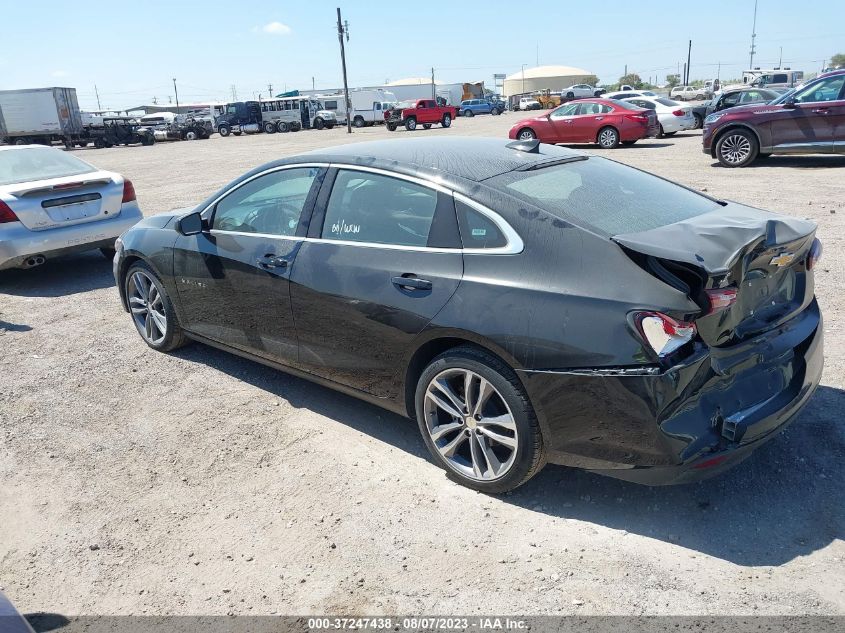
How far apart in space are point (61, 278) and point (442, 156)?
6.19 meters

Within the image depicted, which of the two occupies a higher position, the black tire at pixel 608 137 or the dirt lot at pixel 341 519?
the black tire at pixel 608 137

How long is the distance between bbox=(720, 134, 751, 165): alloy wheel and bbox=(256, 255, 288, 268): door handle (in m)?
12.9

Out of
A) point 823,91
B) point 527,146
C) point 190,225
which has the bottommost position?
point 190,225

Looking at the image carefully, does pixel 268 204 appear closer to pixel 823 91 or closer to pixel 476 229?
pixel 476 229

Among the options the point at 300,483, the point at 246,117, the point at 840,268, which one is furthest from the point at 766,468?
the point at 246,117

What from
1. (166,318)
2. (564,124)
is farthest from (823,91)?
(166,318)

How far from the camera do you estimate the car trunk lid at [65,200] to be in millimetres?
7184

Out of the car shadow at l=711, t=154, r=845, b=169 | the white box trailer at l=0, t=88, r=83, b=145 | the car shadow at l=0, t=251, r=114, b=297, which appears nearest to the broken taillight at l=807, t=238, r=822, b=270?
the car shadow at l=0, t=251, r=114, b=297

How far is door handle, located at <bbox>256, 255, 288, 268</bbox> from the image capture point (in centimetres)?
405

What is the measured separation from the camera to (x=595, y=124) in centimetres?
2070

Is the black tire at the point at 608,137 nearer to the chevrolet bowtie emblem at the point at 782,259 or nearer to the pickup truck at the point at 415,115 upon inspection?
the chevrolet bowtie emblem at the point at 782,259

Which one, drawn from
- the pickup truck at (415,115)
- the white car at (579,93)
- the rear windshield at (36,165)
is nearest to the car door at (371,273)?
the rear windshield at (36,165)

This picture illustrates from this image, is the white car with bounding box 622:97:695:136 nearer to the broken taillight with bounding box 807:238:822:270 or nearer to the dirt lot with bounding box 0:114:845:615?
the dirt lot with bounding box 0:114:845:615

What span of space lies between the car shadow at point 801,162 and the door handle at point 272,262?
13.1 metres
